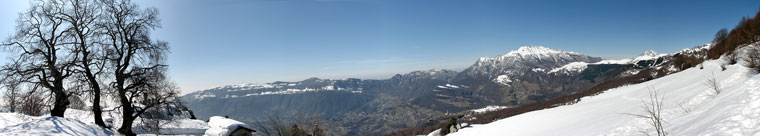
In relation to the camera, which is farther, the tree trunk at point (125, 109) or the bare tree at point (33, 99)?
the tree trunk at point (125, 109)

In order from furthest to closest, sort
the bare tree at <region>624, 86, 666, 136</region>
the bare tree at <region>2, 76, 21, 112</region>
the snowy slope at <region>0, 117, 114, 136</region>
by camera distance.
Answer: the bare tree at <region>2, 76, 21, 112</region>, the snowy slope at <region>0, 117, 114, 136</region>, the bare tree at <region>624, 86, 666, 136</region>

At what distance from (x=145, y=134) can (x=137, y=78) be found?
4141mm

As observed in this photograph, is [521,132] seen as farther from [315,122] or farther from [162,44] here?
[162,44]

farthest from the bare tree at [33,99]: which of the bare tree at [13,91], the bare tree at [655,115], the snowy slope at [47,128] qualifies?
the bare tree at [655,115]

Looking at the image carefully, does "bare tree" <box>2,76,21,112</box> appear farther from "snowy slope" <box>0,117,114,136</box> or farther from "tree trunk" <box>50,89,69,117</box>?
"snowy slope" <box>0,117,114,136</box>

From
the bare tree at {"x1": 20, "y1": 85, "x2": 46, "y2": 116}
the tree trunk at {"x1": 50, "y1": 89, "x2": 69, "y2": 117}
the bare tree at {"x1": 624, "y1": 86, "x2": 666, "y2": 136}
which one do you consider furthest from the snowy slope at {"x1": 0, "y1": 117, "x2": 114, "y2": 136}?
the bare tree at {"x1": 624, "y1": 86, "x2": 666, "y2": 136}

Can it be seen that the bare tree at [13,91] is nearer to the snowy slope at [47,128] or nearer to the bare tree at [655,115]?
the snowy slope at [47,128]

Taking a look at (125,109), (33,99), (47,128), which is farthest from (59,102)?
(47,128)

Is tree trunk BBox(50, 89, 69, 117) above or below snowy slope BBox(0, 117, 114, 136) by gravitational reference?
above

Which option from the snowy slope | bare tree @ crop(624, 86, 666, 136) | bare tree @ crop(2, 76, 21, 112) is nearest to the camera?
bare tree @ crop(624, 86, 666, 136)

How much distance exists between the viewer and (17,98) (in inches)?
469

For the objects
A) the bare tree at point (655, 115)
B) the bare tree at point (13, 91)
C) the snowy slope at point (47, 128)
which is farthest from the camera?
the bare tree at point (13, 91)

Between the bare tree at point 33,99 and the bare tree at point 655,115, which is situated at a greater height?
the bare tree at point 33,99

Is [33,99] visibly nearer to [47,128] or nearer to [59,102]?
[59,102]
